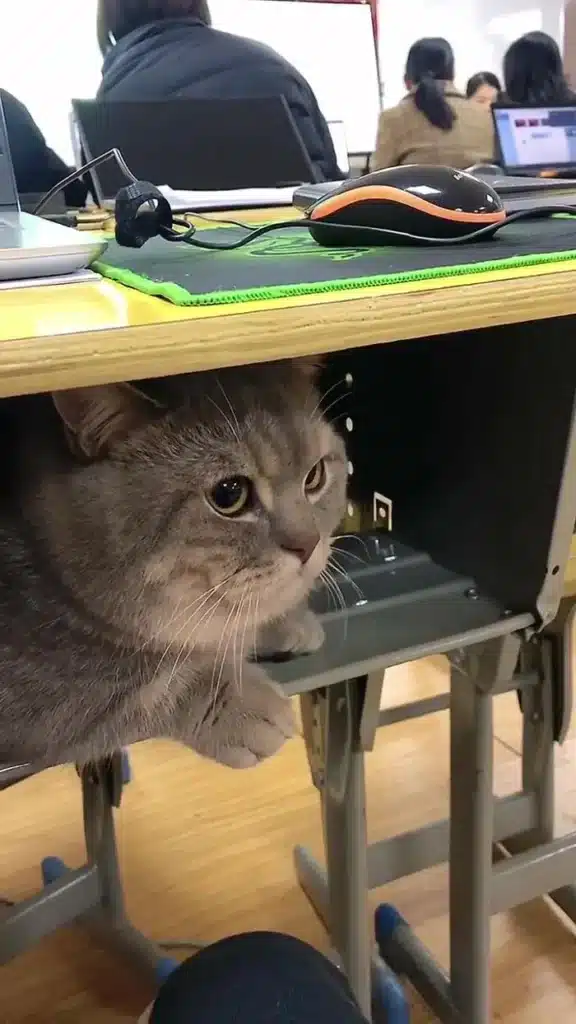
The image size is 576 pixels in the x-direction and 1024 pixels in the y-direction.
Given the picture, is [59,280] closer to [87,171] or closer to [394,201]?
[394,201]

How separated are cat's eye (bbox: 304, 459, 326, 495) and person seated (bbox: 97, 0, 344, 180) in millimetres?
994

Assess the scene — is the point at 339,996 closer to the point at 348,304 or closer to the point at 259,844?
the point at 348,304

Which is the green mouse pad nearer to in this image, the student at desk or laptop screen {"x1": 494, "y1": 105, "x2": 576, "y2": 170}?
laptop screen {"x1": 494, "y1": 105, "x2": 576, "y2": 170}

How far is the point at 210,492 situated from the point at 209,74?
4.20ft

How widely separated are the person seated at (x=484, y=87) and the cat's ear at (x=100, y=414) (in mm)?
2077

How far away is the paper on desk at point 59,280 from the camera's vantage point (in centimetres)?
58

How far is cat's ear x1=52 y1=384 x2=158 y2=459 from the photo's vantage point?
63 cm

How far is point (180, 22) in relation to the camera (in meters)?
1.82

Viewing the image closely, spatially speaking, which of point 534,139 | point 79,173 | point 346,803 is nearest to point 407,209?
point 79,173

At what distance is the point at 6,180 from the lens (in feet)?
2.69

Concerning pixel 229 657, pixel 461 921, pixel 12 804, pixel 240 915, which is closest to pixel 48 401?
pixel 229 657

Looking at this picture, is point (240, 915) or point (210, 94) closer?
point (240, 915)

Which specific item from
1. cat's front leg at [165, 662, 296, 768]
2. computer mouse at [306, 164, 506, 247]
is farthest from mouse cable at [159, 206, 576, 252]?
cat's front leg at [165, 662, 296, 768]

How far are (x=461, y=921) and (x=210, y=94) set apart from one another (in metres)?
1.41
